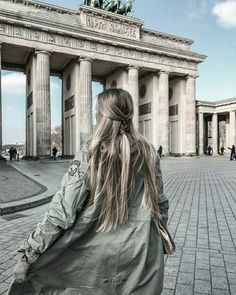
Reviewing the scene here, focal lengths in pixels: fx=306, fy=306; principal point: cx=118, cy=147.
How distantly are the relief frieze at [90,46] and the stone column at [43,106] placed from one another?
183 cm

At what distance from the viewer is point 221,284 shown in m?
3.50

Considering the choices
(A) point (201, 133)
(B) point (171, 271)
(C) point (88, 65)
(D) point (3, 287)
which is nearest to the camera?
(D) point (3, 287)

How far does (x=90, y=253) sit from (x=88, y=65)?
113 ft

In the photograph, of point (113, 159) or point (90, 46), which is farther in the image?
point (90, 46)

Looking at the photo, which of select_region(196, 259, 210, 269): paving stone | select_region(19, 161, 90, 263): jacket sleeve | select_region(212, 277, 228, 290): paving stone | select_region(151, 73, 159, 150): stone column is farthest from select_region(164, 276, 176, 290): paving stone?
select_region(151, 73, 159, 150): stone column

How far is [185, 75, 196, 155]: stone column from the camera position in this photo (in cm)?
4212

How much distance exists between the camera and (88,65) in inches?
1358

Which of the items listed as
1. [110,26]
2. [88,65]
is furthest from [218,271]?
[110,26]

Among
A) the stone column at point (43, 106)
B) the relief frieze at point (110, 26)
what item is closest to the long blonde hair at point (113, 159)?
the stone column at point (43, 106)

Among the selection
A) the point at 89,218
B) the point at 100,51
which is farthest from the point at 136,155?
the point at 100,51

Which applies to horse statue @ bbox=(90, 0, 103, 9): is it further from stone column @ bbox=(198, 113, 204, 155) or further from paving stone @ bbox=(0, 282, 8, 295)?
paving stone @ bbox=(0, 282, 8, 295)

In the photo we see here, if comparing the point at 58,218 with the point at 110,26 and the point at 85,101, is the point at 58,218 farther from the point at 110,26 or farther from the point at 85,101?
the point at 110,26

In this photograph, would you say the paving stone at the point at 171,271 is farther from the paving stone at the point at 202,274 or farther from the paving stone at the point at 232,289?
the paving stone at the point at 232,289

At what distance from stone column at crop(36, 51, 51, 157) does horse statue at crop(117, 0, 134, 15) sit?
1310 centimetres
